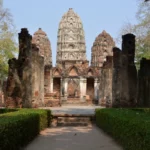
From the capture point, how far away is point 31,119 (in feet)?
31.7

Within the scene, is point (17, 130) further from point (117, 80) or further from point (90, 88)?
point (90, 88)

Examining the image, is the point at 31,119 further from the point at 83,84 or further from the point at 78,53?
the point at 78,53

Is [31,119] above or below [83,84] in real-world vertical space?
below

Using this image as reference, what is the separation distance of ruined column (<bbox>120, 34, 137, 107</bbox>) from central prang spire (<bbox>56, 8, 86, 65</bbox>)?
125 feet

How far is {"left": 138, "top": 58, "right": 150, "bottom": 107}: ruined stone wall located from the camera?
18375mm

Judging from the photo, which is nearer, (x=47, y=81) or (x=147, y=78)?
(x=147, y=78)

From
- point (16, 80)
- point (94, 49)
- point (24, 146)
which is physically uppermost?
point (94, 49)

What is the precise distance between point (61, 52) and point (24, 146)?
157ft

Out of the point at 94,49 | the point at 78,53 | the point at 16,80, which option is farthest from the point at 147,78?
the point at 78,53

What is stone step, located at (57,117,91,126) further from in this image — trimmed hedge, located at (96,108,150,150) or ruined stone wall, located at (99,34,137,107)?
trimmed hedge, located at (96,108,150,150)

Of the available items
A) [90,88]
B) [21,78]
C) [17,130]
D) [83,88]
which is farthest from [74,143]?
[90,88]

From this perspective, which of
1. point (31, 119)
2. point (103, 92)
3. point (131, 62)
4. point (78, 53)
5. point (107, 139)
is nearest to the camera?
point (31, 119)

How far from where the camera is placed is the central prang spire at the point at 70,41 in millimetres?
55938

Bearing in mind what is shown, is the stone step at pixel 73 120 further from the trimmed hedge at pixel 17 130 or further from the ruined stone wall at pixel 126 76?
the trimmed hedge at pixel 17 130
